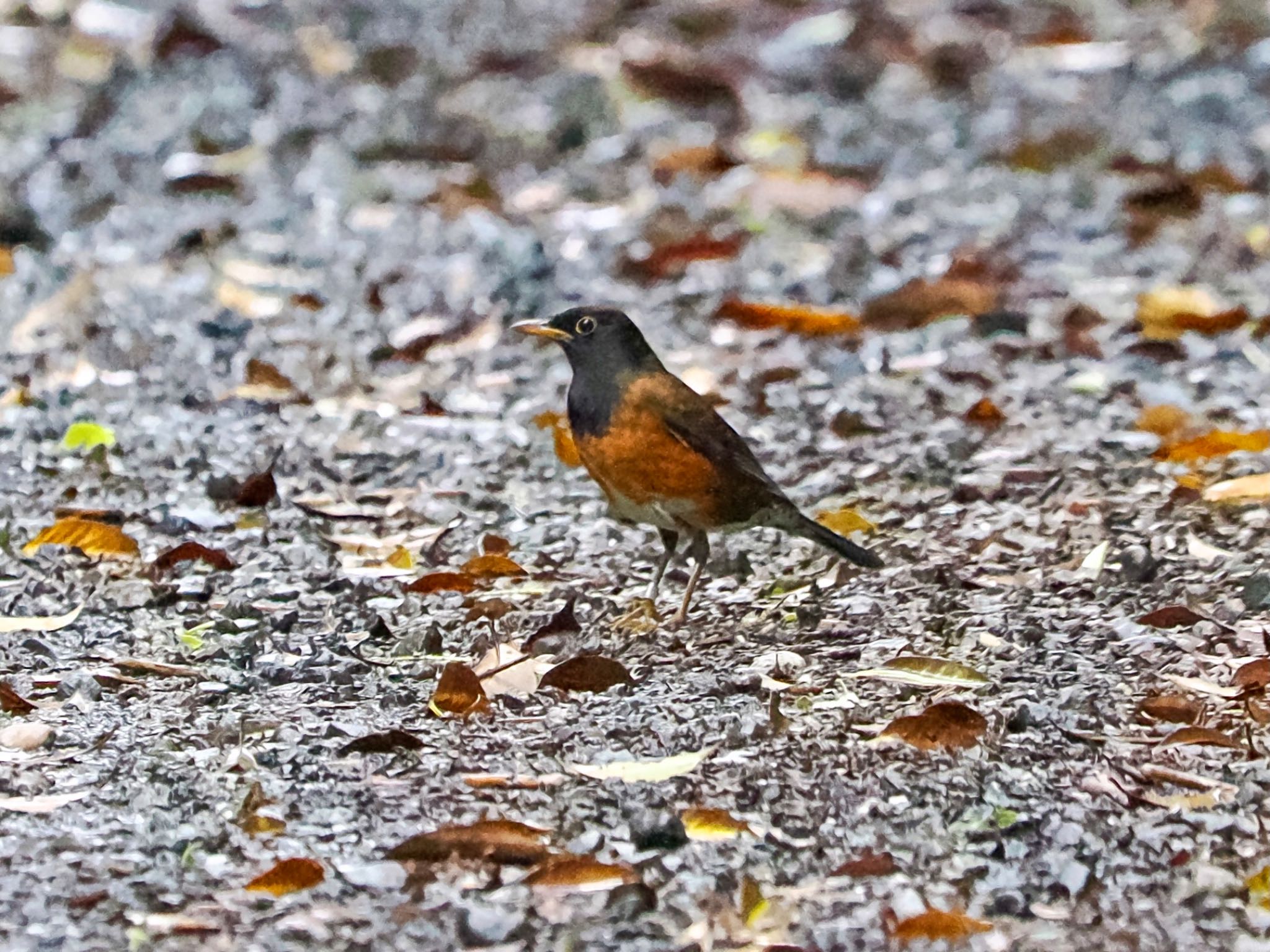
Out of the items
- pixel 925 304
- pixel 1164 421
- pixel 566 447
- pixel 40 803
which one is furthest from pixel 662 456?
pixel 925 304

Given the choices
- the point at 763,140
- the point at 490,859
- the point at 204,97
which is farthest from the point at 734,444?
the point at 204,97

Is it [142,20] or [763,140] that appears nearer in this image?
[763,140]

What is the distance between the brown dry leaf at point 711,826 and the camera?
141 inches

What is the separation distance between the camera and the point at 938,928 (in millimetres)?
3223

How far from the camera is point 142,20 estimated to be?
11242mm

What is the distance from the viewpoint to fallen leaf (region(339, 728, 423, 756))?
3.98m

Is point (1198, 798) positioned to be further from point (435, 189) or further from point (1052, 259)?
point (435, 189)

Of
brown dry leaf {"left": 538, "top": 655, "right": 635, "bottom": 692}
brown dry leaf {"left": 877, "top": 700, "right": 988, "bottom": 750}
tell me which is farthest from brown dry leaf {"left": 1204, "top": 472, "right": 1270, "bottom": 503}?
brown dry leaf {"left": 538, "top": 655, "right": 635, "bottom": 692}

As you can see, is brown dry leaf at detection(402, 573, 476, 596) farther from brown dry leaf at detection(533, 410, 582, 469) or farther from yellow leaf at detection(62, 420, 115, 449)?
yellow leaf at detection(62, 420, 115, 449)

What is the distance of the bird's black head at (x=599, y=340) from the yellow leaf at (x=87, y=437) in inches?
67.9

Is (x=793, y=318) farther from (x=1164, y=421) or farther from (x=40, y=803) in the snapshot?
(x=40, y=803)

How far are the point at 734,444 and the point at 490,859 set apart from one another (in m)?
1.88

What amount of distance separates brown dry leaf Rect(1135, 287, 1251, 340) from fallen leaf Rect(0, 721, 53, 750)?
4.45m

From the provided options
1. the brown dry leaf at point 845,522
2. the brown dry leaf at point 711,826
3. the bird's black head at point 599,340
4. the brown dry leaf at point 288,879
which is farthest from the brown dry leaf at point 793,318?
the brown dry leaf at point 288,879
